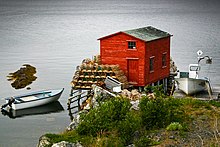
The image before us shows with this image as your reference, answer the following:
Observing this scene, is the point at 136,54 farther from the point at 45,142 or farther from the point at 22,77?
the point at 22,77

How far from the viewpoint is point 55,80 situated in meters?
50.6

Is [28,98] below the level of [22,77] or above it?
below

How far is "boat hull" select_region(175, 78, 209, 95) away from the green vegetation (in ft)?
30.5

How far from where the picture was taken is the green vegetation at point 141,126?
19703mm

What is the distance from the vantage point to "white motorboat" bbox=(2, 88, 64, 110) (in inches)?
1510

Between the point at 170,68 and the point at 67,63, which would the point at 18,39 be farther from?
the point at 170,68

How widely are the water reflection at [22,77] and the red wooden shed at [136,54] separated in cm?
1447

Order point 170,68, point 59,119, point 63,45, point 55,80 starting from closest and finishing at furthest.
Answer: point 59,119 < point 170,68 < point 55,80 < point 63,45

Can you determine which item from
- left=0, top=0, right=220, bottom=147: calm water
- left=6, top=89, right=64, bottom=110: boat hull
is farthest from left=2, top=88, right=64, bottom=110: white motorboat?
left=0, top=0, right=220, bottom=147: calm water

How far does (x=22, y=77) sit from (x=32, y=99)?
44.0 ft

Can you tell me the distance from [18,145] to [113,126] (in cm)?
1027

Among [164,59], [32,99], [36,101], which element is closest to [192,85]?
[164,59]

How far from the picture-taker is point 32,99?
39.2 metres

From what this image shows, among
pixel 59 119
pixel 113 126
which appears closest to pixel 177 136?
pixel 113 126
